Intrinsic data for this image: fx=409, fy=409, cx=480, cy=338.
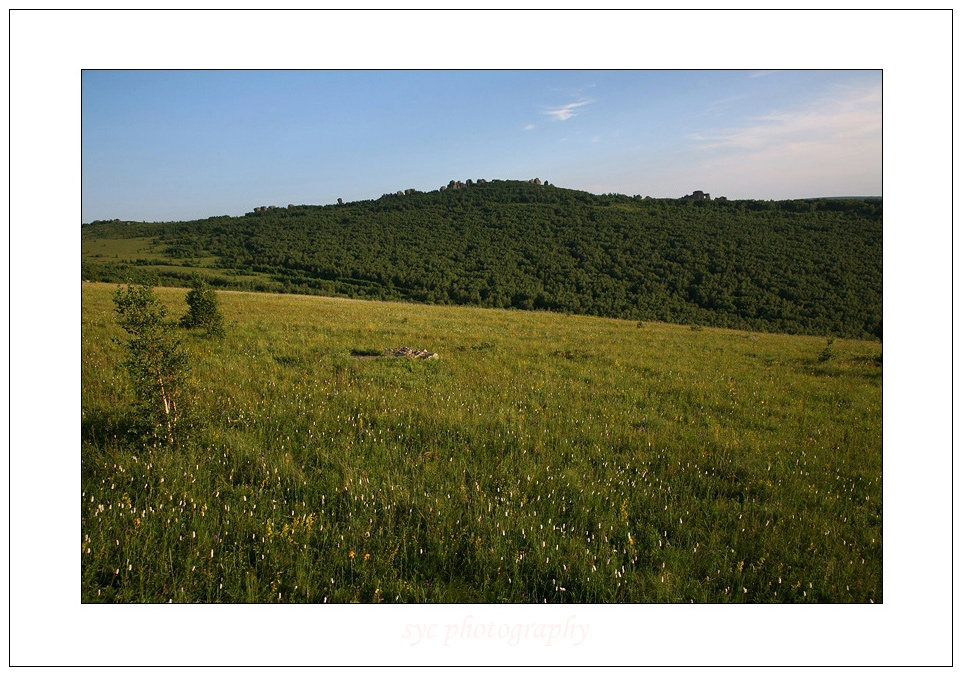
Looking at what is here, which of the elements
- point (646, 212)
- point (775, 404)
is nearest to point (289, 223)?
point (646, 212)

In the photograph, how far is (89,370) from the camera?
A: 6250mm

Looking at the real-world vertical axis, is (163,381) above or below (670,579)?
above

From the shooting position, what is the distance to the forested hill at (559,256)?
107 ft

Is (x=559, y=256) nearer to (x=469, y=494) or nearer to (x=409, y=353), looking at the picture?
(x=409, y=353)

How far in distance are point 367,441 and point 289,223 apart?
68.3 meters

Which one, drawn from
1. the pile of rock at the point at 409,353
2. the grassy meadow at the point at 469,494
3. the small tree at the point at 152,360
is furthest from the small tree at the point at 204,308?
Answer: the small tree at the point at 152,360

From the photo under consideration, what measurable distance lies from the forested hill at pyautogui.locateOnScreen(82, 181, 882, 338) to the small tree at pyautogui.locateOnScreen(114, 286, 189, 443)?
18298 mm

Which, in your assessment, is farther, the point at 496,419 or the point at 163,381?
the point at 496,419

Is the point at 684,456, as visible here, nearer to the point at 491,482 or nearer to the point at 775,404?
the point at 491,482
